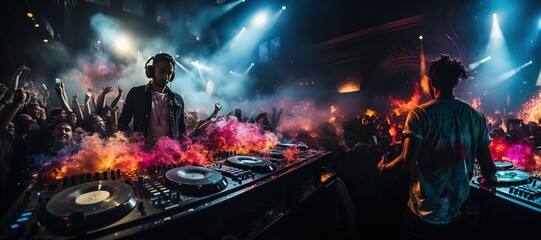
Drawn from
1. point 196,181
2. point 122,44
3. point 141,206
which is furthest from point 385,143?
point 122,44

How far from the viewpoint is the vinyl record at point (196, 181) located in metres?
1.61

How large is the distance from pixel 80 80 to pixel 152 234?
50.4 ft

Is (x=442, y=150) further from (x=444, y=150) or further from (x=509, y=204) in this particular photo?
(x=509, y=204)

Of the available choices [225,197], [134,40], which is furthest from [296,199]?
[134,40]

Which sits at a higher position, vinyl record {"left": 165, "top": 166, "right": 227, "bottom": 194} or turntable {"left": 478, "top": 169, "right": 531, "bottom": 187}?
vinyl record {"left": 165, "top": 166, "right": 227, "bottom": 194}

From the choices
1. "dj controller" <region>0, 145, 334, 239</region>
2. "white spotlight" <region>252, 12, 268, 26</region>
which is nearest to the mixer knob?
"dj controller" <region>0, 145, 334, 239</region>

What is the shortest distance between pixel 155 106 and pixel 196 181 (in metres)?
2.15

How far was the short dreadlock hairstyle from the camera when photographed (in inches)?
89.7

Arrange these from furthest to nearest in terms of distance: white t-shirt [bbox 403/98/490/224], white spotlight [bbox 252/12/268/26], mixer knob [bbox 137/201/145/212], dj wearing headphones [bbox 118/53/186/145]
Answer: white spotlight [bbox 252/12/268/26] < dj wearing headphones [bbox 118/53/186/145] < white t-shirt [bbox 403/98/490/224] < mixer knob [bbox 137/201/145/212]

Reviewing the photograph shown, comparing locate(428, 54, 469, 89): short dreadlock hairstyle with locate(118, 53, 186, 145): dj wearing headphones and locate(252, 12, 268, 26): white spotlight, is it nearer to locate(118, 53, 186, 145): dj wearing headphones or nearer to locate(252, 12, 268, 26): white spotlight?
locate(118, 53, 186, 145): dj wearing headphones

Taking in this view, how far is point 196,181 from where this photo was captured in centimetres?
169

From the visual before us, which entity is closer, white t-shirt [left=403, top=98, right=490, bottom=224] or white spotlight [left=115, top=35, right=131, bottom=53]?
white t-shirt [left=403, top=98, right=490, bottom=224]

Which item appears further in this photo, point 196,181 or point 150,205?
point 196,181

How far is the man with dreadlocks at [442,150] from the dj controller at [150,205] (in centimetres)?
141
